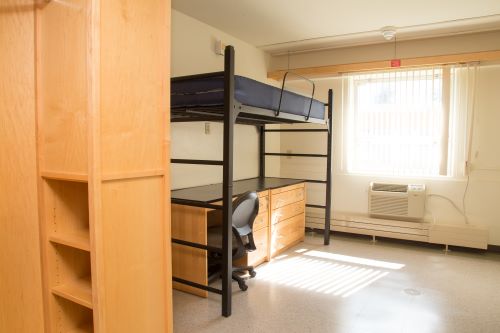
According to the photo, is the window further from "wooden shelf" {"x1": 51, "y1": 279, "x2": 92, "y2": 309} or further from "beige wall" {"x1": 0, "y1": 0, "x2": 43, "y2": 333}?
"beige wall" {"x1": 0, "y1": 0, "x2": 43, "y2": 333}

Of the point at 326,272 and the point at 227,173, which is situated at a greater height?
the point at 227,173

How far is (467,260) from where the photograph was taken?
3.46 meters

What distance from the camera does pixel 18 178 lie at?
62.8 inches

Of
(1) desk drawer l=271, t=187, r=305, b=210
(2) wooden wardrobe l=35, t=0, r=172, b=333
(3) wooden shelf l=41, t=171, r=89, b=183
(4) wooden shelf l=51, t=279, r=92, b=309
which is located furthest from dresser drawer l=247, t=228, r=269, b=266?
(3) wooden shelf l=41, t=171, r=89, b=183

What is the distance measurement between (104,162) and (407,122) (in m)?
3.49

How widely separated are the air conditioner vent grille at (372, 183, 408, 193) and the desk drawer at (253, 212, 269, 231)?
5.10ft

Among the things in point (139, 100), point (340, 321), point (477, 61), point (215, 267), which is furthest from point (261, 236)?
point (477, 61)

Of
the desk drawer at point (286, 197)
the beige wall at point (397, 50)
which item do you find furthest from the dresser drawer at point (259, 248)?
the beige wall at point (397, 50)

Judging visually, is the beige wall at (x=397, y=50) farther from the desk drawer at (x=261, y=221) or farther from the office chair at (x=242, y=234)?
the office chair at (x=242, y=234)

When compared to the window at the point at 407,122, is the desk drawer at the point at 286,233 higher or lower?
lower

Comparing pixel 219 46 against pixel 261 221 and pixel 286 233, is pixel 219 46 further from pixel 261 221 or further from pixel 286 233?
pixel 286 233

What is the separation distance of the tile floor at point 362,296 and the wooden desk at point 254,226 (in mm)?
160

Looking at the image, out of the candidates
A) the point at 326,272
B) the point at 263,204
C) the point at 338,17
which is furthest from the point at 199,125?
the point at 326,272

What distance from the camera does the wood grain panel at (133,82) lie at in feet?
4.50
